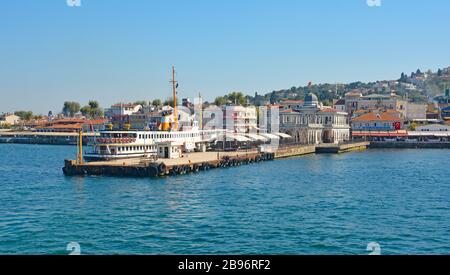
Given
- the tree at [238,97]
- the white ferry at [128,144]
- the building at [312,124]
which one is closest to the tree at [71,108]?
the tree at [238,97]

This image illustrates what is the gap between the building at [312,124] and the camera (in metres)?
73.7

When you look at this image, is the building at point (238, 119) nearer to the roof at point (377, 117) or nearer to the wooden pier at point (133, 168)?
the roof at point (377, 117)

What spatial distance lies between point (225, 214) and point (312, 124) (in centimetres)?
5495

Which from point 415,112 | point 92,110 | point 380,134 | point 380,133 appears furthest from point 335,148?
point 92,110

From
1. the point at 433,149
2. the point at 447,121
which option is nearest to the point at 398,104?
the point at 447,121

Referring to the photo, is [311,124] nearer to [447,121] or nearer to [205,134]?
[205,134]

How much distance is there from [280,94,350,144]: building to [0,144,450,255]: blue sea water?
36906 mm

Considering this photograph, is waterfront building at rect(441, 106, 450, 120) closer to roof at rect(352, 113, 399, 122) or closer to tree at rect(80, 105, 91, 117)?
roof at rect(352, 113, 399, 122)

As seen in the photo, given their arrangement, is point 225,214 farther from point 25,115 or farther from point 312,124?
point 25,115

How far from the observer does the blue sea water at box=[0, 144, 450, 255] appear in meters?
16.4

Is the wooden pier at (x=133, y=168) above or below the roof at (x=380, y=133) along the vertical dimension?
below

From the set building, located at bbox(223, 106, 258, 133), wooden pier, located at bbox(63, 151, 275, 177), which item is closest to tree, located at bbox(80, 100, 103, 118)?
building, located at bbox(223, 106, 258, 133)

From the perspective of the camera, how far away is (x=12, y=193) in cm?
2744

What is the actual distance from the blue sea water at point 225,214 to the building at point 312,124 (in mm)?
36906
